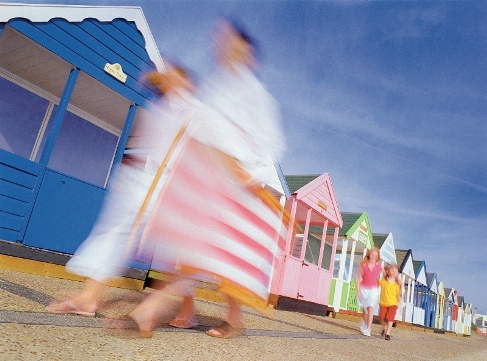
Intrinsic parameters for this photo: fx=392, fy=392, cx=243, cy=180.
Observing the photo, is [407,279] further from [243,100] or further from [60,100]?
[243,100]

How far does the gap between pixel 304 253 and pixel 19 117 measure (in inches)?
302

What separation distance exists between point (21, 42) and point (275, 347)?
5.15 metres

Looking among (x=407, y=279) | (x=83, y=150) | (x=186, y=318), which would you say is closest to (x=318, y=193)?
(x=83, y=150)

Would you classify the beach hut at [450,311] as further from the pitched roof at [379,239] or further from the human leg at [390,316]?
the human leg at [390,316]

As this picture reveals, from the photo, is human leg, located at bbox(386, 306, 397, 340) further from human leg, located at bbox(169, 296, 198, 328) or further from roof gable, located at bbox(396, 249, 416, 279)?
roof gable, located at bbox(396, 249, 416, 279)

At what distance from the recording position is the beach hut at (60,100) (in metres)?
4.82

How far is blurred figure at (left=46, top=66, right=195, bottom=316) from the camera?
229 cm

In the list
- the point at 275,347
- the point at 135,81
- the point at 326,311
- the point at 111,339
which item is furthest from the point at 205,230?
the point at 326,311

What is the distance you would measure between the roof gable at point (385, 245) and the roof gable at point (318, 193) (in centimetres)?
731

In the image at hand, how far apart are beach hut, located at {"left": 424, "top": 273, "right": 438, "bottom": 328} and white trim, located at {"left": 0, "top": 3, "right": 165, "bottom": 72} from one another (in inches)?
1123

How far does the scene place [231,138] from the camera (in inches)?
94.2

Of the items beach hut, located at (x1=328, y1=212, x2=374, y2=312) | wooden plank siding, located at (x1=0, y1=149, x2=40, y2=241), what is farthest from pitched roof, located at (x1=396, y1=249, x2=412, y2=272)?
wooden plank siding, located at (x1=0, y1=149, x2=40, y2=241)

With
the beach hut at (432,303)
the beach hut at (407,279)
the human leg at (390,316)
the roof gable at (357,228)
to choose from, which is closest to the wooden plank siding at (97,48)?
the human leg at (390,316)

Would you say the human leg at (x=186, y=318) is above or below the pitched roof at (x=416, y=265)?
below
